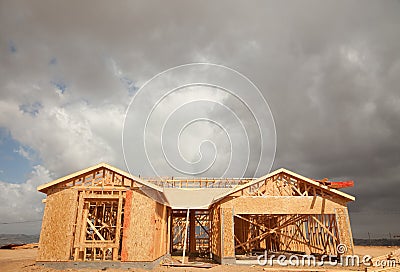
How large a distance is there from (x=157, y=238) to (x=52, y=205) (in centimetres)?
709

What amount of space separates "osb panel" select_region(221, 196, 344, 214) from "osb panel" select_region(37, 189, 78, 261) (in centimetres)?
1029

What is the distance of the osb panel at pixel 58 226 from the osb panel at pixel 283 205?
33.7 ft

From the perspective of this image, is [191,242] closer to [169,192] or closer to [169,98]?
[169,192]

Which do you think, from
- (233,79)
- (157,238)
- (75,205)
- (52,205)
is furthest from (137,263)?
(233,79)

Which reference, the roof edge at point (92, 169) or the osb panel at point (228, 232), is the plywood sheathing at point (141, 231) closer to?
the roof edge at point (92, 169)

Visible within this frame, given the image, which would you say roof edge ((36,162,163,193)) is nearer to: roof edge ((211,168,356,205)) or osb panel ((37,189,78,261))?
osb panel ((37,189,78,261))

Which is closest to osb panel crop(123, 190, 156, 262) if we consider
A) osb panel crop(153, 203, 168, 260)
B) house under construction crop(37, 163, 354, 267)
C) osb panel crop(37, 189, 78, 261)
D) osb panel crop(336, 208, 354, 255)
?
house under construction crop(37, 163, 354, 267)

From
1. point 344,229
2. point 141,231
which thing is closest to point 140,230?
point 141,231

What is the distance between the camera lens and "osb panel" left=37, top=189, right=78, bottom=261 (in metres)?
16.5

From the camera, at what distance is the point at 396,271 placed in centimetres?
1595

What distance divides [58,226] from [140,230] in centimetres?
508

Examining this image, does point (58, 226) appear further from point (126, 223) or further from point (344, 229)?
point (344, 229)

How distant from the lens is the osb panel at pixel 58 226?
54.3 feet

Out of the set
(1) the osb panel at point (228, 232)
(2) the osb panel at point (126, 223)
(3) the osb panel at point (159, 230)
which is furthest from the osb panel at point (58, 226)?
(1) the osb panel at point (228, 232)
